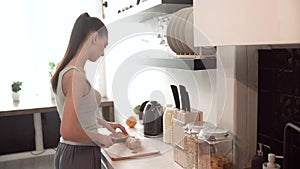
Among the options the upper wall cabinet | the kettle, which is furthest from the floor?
the upper wall cabinet

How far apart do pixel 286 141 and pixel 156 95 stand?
1.26 m

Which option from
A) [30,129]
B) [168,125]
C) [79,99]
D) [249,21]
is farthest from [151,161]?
[30,129]

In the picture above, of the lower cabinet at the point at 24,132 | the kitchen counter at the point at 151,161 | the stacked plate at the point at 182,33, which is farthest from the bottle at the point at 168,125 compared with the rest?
the lower cabinet at the point at 24,132

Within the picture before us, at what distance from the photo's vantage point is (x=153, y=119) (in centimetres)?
189

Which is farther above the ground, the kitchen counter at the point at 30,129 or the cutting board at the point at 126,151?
the cutting board at the point at 126,151

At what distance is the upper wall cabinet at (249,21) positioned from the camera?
0.70 meters

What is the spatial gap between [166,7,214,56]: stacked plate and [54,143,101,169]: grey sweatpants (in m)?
0.64

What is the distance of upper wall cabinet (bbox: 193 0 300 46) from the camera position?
704 mm

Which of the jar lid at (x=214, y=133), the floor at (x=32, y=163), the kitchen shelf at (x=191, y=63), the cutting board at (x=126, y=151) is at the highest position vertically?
the kitchen shelf at (x=191, y=63)

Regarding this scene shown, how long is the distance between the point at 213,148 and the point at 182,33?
0.56 metres

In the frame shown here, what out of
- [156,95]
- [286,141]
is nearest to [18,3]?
[156,95]

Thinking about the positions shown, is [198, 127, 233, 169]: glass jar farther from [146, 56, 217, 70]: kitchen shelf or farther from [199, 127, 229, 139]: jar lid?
[146, 56, 217, 70]: kitchen shelf

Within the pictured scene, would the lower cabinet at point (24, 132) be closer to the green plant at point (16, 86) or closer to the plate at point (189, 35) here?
the green plant at point (16, 86)

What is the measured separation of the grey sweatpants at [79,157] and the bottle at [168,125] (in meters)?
0.41
